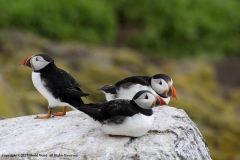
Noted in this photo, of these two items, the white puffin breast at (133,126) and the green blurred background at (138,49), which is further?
the green blurred background at (138,49)

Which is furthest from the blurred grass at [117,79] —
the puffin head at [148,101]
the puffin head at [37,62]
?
the puffin head at [148,101]

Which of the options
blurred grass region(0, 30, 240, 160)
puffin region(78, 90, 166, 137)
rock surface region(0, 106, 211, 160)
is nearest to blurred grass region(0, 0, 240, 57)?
blurred grass region(0, 30, 240, 160)

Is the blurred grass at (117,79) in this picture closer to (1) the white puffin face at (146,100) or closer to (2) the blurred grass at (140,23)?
(2) the blurred grass at (140,23)

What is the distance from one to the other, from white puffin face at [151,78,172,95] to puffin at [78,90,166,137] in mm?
1203

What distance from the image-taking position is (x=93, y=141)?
629cm

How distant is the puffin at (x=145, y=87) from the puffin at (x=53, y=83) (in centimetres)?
52

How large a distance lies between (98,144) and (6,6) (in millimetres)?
12078

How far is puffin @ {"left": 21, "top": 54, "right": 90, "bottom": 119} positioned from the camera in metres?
7.13

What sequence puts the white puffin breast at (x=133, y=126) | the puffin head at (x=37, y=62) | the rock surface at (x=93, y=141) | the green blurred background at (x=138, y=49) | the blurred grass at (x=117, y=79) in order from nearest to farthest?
the rock surface at (x=93, y=141)
the white puffin breast at (x=133, y=126)
the puffin head at (x=37, y=62)
the blurred grass at (x=117, y=79)
the green blurred background at (x=138, y=49)

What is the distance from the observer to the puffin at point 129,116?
245 inches

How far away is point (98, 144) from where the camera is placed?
623 cm

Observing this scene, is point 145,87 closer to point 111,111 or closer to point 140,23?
point 111,111

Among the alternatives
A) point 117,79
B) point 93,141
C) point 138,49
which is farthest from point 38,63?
point 138,49

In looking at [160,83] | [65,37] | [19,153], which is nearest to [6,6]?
[65,37]
